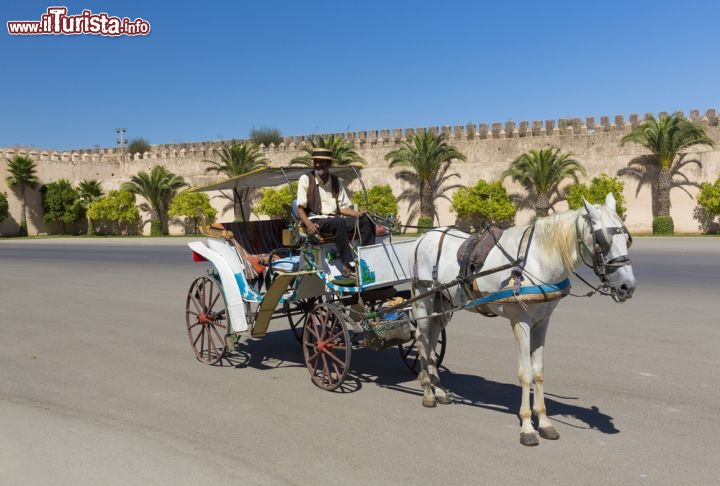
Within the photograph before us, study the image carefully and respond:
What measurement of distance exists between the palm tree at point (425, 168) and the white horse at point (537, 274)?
105 ft

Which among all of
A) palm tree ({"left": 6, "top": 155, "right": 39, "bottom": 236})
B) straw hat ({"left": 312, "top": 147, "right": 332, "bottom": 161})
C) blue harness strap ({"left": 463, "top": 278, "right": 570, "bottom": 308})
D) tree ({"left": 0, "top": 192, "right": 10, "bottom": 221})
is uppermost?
palm tree ({"left": 6, "top": 155, "right": 39, "bottom": 236})

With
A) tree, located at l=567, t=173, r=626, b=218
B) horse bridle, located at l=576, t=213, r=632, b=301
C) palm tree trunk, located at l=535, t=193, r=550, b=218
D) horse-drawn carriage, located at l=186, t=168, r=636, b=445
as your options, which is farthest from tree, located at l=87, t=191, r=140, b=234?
horse bridle, located at l=576, t=213, r=632, b=301

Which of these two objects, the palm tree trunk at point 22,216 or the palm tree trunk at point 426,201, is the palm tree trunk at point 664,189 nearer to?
the palm tree trunk at point 426,201

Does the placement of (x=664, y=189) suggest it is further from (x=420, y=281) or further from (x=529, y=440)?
(x=529, y=440)

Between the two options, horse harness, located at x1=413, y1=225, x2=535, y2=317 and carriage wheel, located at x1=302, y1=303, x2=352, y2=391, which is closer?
horse harness, located at x1=413, y1=225, x2=535, y2=317

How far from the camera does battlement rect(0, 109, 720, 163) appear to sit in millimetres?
33812

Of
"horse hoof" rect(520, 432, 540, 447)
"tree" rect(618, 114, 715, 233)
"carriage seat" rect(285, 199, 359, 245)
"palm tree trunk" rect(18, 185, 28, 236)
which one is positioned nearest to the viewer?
"horse hoof" rect(520, 432, 540, 447)

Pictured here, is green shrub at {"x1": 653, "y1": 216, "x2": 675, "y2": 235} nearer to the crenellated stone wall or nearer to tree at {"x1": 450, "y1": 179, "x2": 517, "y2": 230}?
the crenellated stone wall

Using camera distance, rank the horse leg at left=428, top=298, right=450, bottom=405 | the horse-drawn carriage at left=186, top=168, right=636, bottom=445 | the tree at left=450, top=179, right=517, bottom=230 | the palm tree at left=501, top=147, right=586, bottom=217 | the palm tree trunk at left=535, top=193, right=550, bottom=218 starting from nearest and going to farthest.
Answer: the horse-drawn carriage at left=186, top=168, right=636, bottom=445 → the horse leg at left=428, top=298, right=450, bottom=405 → the palm tree at left=501, top=147, right=586, bottom=217 → the palm tree trunk at left=535, top=193, right=550, bottom=218 → the tree at left=450, top=179, right=517, bottom=230

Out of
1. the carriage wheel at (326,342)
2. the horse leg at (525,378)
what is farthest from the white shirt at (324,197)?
the horse leg at (525,378)

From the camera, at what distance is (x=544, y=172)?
1328 inches

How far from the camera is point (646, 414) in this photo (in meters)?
5.27

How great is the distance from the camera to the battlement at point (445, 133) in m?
33.8

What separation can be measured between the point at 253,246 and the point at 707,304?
7.36 metres
